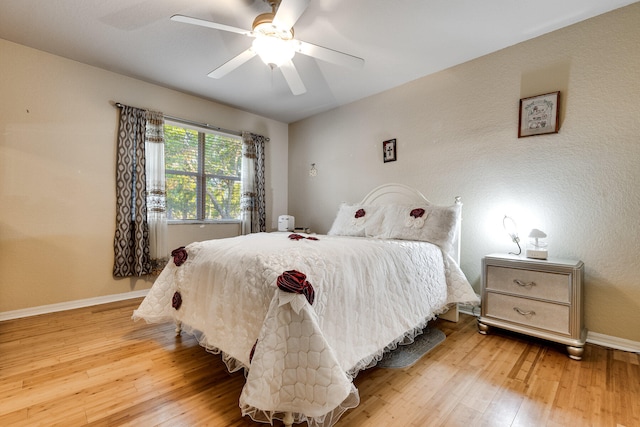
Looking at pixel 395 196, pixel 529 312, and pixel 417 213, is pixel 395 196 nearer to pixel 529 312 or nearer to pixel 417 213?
pixel 417 213

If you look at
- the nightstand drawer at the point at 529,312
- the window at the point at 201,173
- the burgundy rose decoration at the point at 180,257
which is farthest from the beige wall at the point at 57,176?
the nightstand drawer at the point at 529,312

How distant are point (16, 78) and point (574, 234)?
16.6ft

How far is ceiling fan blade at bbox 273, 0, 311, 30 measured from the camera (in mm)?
1489

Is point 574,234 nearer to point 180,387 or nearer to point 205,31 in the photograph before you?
point 180,387

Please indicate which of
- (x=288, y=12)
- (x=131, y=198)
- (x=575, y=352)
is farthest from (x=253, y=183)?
(x=575, y=352)

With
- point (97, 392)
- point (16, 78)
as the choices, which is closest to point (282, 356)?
point (97, 392)

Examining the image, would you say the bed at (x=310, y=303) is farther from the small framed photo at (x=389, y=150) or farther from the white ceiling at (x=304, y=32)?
the white ceiling at (x=304, y=32)

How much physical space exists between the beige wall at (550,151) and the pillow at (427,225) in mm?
432

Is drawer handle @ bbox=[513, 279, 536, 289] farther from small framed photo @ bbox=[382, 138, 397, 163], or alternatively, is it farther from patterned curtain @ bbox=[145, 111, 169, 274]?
patterned curtain @ bbox=[145, 111, 169, 274]

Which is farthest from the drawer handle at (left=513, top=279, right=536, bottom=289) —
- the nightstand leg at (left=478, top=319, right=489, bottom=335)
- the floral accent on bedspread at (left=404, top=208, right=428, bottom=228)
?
the floral accent on bedspread at (left=404, top=208, right=428, bottom=228)

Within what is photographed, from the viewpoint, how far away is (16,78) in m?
2.53

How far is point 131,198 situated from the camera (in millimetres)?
3078

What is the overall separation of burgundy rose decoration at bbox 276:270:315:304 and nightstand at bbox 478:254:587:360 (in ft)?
5.76

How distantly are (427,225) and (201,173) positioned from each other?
9.65 feet
